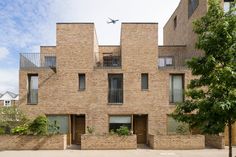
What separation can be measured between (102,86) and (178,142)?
7.41 meters

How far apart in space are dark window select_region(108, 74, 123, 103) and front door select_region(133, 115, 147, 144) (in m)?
2.15

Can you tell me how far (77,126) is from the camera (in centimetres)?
2580

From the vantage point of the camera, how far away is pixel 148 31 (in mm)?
25484

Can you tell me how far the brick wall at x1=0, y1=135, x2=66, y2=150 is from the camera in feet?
67.9

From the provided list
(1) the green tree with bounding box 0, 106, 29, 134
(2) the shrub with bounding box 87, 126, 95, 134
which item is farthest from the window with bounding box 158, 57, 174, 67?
(1) the green tree with bounding box 0, 106, 29, 134

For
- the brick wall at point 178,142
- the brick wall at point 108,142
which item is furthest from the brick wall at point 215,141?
the brick wall at point 108,142

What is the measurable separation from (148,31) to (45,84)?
349 inches

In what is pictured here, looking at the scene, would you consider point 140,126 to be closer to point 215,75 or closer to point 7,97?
point 215,75

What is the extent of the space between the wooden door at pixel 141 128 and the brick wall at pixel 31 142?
6.96 m

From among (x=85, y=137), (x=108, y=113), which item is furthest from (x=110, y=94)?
(x=85, y=137)

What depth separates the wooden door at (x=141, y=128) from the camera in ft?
83.8

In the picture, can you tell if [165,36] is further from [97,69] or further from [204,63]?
[204,63]

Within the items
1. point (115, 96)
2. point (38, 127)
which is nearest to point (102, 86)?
point (115, 96)

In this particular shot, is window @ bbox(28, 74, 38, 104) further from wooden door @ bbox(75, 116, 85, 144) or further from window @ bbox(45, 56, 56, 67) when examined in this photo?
window @ bbox(45, 56, 56, 67)
